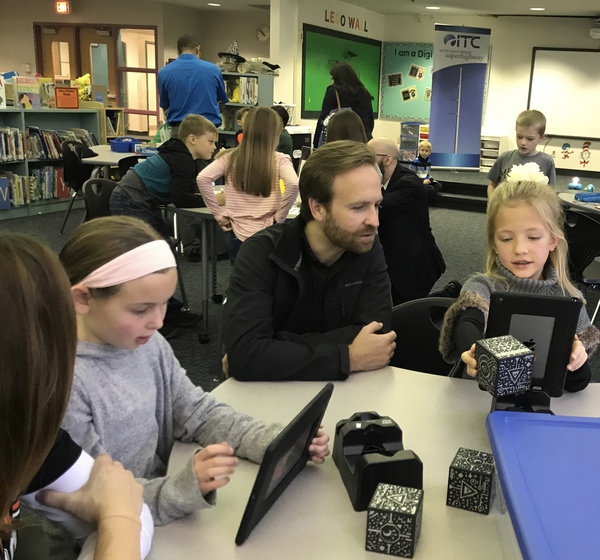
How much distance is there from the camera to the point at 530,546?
76cm

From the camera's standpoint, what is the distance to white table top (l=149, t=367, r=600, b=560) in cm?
99

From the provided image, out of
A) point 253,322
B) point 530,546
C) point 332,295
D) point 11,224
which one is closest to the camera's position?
point 530,546

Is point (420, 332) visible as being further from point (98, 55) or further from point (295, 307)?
point (98, 55)

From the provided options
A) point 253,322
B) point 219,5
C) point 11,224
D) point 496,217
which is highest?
point 219,5

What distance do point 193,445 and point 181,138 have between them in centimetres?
302

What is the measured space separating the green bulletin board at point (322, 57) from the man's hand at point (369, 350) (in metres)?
8.79

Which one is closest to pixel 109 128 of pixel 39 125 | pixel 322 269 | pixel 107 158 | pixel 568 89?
pixel 39 125

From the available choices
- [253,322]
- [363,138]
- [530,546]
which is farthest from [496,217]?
[363,138]

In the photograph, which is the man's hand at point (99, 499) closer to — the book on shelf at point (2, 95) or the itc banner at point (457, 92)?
the book on shelf at point (2, 95)

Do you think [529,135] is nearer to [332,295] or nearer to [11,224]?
[332,295]

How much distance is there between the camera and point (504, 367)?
1.14 metres

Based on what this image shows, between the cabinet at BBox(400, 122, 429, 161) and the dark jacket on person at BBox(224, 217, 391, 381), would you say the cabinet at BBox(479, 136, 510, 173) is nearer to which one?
the cabinet at BBox(400, 122, 429, 161)

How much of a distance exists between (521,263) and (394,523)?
95 centimetres

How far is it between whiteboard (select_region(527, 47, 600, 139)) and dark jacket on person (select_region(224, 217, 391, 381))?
431 inches
